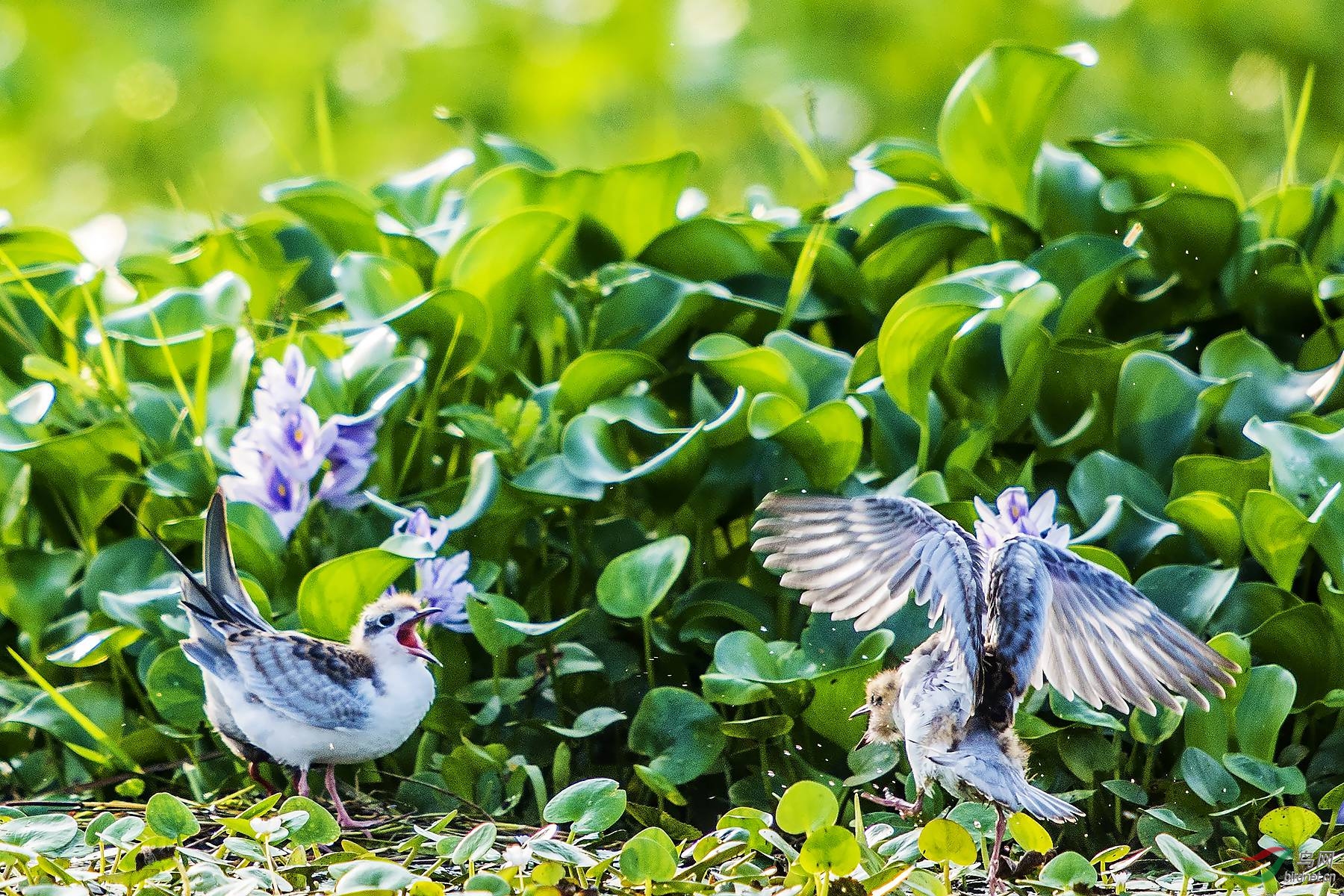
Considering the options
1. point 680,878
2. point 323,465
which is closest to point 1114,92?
point 323,465

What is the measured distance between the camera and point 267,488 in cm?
254

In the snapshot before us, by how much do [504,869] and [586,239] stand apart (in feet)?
5.55

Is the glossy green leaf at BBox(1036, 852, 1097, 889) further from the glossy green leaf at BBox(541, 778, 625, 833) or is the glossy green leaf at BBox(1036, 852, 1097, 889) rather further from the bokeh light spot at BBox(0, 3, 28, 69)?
the bokeh light spot at BBox(0, 3, 28, 69)

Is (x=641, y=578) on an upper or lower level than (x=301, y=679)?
upper

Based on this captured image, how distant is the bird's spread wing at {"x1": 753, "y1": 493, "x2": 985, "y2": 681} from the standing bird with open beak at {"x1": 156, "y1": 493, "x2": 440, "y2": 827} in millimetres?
619

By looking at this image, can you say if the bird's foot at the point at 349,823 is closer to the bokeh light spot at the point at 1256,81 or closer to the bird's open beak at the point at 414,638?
the bird's open beak at the point at 414,638

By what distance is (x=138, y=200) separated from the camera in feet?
26.5

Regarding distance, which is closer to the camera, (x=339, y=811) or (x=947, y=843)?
(x=947, y=843)

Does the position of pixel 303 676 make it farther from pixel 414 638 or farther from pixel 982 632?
pixel 982 632

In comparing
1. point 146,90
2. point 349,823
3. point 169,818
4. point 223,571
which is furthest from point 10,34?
point 169,818

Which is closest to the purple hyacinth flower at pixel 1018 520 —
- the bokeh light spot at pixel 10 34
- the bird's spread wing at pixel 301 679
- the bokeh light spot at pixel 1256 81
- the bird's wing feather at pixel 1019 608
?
the bird's wing feather at pixel 1019 608

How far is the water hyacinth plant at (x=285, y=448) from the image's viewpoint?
2514mm

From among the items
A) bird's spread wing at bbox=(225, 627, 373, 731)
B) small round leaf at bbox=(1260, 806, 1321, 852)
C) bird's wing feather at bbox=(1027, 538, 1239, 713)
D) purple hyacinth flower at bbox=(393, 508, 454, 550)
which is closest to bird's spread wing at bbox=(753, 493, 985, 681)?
bird's wing feather at bbox=(1027, 538, 1239, 713)

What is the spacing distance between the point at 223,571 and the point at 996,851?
4.37 feet
